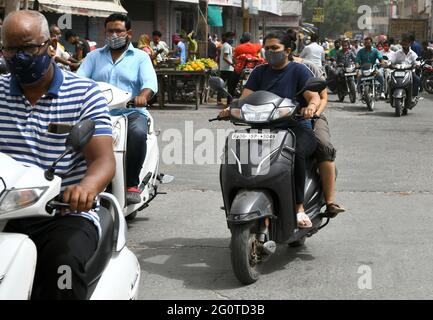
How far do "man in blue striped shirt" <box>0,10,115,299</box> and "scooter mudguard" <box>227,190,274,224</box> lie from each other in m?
1.78

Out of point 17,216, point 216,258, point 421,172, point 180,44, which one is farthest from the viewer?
point 180,44

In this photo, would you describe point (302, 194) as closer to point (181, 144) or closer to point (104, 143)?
point (104, 143)

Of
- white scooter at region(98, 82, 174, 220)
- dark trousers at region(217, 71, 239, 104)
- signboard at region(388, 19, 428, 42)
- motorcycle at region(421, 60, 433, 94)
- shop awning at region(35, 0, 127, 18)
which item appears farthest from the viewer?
signboard at region(388, 19, 428, 42)

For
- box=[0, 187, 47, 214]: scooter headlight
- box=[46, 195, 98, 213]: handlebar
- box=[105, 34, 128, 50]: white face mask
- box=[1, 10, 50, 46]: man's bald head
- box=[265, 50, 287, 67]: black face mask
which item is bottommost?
→ box=[46, 195, 98, 213]: handlebar

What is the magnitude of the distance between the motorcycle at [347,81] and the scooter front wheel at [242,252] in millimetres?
15801

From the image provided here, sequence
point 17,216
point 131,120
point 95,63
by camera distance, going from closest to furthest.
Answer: point 17,216
point 131,120
point 95,63

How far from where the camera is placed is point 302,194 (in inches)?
227

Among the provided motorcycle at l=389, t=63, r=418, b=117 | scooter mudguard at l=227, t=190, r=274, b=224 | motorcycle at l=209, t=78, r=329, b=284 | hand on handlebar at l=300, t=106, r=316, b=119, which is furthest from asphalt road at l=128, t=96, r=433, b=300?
motorcycle at l=389, t=63, r=418, b=117

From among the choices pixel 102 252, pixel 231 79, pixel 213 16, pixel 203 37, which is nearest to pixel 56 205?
pixel 102 252

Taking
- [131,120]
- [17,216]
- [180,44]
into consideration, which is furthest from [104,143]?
[180,44]

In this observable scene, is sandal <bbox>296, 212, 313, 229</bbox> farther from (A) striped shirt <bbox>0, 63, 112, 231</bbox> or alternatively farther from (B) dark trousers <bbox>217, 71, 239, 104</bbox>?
(B) dark trousers <bbox>217, 71, 239, 104</bbox>

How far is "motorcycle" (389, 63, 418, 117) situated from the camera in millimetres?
17341

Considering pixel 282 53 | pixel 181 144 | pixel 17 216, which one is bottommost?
pixel 181 144

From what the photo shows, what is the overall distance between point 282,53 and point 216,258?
1.62 m
